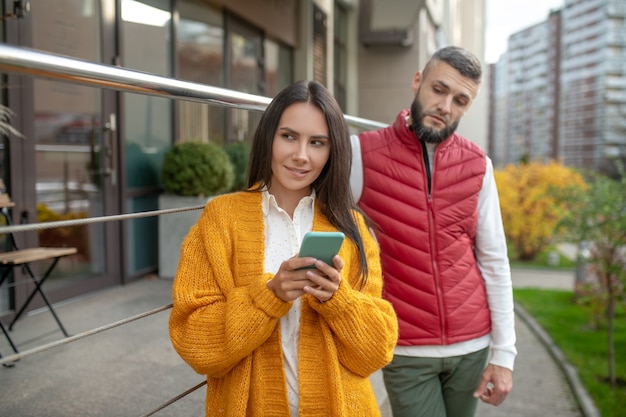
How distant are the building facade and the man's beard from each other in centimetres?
229

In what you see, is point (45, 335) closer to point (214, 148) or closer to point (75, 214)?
point (75, 214)

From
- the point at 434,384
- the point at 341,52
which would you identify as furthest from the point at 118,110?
the point at 341,52

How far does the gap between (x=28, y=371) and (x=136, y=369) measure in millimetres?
567

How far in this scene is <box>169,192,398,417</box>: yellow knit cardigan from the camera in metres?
1.34

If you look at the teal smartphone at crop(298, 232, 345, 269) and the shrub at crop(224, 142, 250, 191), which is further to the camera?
the shrub at crop(224, 142, 250, 191)

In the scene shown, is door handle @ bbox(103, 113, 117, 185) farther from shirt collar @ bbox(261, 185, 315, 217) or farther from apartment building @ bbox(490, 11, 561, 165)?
apartment building @ bbox(490, 11, 561, 165)

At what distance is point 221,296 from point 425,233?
873 millimetres

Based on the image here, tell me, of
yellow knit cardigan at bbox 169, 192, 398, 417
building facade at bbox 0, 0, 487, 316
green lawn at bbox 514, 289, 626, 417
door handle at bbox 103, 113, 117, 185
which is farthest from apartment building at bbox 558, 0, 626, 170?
yellow knit cardigan at bbox 169, 192, 398, 417

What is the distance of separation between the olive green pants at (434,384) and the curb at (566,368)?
9.67ft

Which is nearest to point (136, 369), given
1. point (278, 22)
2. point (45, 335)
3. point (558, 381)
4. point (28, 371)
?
point (28, 371)

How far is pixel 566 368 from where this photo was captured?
218 inches

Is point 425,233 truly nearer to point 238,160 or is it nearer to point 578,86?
point 238,160

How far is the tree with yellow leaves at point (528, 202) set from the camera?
37.8ft

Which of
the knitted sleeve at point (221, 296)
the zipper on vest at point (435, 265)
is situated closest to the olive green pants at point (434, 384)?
the zipper on vest at point (435, 265)
